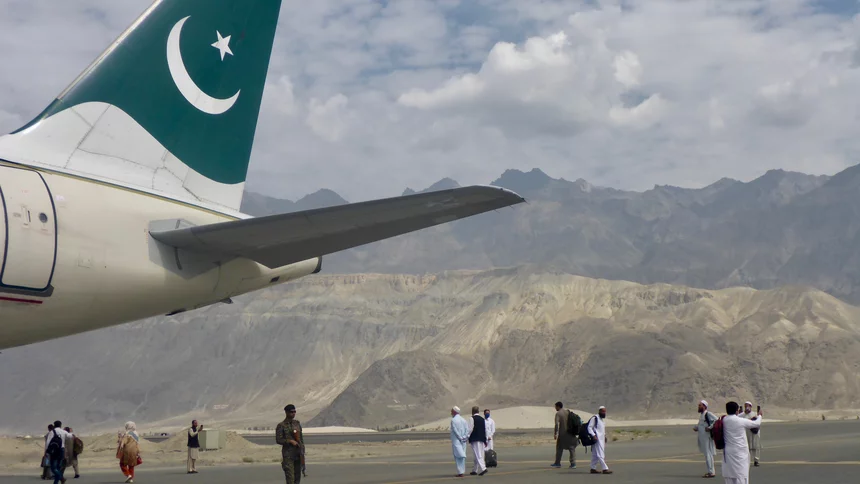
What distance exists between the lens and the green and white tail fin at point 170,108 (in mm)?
9484

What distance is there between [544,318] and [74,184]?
11175 centimetres

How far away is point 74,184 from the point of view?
342 inches

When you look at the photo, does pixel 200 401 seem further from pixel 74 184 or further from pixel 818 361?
pixel 74 184

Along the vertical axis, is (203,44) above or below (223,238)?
above

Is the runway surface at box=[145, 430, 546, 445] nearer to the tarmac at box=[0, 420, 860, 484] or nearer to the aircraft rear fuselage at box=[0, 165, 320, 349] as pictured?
the tarmac at box=[0, 420, 860, 484]

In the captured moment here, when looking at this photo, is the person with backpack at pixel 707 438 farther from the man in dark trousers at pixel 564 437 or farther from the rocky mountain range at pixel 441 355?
the rocky mountain range at pixel 441 355

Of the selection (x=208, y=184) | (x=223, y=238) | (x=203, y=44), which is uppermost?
(x=203, y=44)

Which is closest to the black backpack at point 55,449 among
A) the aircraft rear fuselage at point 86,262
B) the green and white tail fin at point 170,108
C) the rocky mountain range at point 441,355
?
the green and white tail fin at point 170,108

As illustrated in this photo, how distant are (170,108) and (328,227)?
2927 mm

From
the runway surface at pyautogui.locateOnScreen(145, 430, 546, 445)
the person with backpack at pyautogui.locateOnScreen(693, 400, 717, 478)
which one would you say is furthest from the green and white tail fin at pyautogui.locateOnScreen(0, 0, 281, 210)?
the runway surface at pyautogui.locateOnScreen(145, 430, 546, 445)

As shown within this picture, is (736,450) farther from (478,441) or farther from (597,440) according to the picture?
(478,441)

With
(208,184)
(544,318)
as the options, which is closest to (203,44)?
(208,184)

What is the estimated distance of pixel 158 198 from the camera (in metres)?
9.69

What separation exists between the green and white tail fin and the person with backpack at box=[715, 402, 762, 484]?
7.25 meters
